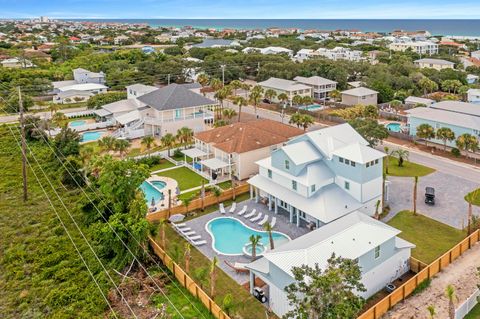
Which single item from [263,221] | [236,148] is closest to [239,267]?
[263,221]

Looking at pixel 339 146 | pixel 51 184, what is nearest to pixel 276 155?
pixel 339 146

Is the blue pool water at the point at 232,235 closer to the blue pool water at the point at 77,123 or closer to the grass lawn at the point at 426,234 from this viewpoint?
the grass lawn at the point at 426,234

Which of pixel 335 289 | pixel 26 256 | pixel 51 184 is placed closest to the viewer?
pixel 335 289

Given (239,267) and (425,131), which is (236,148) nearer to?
(239,267)

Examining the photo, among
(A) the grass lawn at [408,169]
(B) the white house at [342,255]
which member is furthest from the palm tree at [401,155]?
(B) the white house at [342,255]

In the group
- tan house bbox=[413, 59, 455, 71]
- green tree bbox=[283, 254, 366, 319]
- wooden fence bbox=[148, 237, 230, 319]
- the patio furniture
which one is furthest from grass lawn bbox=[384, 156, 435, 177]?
tan house bbox=[413, 59, 455, 71]

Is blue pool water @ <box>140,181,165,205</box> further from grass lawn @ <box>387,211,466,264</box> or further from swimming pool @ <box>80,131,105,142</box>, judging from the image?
swimming pool @ <box>80,131,105,142</box>

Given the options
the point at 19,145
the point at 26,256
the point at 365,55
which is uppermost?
the point at 365,55

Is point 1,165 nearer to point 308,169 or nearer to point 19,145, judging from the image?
point 19,145
